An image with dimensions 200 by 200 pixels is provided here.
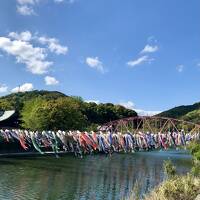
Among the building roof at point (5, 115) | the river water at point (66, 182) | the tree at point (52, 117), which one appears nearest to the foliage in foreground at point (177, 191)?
the river water at point (66, 182)

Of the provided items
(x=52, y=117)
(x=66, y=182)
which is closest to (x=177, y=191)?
(x=66, y=182)

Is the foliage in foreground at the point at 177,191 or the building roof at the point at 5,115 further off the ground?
the building roof at the point at 5,115

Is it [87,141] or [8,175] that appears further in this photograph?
[87,141]

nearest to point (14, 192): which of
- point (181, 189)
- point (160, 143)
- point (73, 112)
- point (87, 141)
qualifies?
point (181, 189)

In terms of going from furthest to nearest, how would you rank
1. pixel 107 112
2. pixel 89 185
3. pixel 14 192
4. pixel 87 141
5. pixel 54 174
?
pixel 107 112, pixel 87 141, pixel 54 174, pixel 89 185, pixel 14 192

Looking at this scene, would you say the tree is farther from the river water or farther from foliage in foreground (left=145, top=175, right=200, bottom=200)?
foliage in foreground (left=145, top=175, right=200, bottom=200)

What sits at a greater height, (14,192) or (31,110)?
(31,110)

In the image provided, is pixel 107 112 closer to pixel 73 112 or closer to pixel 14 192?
pixel 73 112

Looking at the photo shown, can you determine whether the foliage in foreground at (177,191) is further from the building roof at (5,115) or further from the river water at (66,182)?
the building roof at (5,115)

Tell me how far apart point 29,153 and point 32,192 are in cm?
4871

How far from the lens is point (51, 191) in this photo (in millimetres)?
44375

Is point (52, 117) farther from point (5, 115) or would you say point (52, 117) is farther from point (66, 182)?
point (66, 182)

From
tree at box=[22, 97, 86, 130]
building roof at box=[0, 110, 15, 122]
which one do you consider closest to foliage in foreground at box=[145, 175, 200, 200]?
building roof at box=[0, 110, 15, 122]

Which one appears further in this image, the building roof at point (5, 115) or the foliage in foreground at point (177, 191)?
the building roof at point (5, 115)
